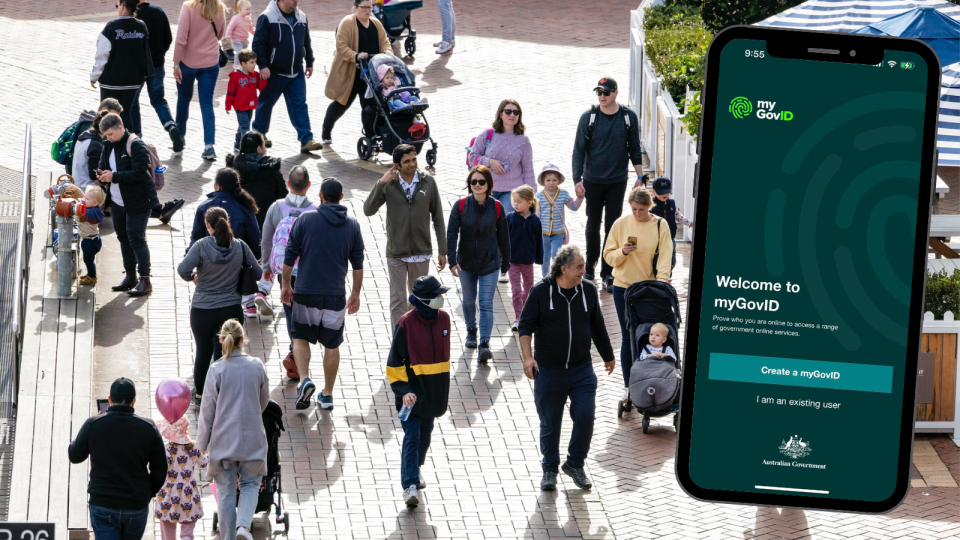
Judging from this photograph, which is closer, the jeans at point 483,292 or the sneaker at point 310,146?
the jeans at point 483,292

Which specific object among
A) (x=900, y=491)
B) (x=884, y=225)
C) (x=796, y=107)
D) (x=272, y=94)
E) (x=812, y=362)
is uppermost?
(x=272, y=94)

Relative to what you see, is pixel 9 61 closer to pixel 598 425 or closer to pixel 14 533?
pixel 598 425

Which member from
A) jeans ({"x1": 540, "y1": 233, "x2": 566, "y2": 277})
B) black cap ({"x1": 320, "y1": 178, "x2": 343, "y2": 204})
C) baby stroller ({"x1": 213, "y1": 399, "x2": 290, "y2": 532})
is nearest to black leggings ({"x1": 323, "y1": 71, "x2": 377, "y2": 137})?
jeans ({"x1": 540, "y1": 233, "x2": 566, "y2": 277})

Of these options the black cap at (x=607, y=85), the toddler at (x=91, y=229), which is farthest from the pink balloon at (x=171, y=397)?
the black cap at (x=607, y=85)

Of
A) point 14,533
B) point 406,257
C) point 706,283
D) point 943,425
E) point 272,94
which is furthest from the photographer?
point 272,94

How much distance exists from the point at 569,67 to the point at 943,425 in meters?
12.3

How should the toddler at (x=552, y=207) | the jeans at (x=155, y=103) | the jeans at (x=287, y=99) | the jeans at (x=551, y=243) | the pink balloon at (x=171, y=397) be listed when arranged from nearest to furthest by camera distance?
1. the pink balloon at (x=171, y=397)
2. the toddler at (x=552, y=207)
3. the jeans at (x=551, y=243)
4. the jeans at (x=155, y=103)
5. the jeans at (x=287, y=99)

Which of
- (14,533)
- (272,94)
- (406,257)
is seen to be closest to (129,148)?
(406,257)

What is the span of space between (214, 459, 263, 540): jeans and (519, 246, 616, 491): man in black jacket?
2098 millimetres

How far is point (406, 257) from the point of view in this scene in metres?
11.8

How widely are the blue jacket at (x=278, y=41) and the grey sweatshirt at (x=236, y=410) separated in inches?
337

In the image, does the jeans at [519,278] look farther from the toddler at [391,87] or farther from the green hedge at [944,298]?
the toddler at [391,87]

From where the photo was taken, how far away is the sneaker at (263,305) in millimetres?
A: 12547

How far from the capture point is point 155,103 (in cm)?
1683
